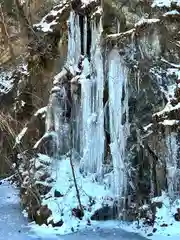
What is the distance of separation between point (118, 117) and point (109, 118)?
0.22 meters

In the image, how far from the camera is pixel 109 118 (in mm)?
9781

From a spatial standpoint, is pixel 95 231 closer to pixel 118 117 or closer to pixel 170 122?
pixel 118 117

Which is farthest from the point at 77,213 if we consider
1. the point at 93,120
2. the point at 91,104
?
the point at 91,104

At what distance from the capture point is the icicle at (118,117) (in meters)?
9.39

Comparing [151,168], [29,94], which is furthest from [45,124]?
[151,168]

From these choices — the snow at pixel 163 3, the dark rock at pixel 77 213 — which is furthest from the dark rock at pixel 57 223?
the snow at pixel 163 3

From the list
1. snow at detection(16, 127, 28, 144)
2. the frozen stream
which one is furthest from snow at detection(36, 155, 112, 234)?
snow at detection(16, 127, 28, 144)

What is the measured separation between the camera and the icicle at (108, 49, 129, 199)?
939 centimetres

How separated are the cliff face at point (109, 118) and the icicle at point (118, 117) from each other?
19 mm

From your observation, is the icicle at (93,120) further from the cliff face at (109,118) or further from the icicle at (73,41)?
the icicle at (73,41)

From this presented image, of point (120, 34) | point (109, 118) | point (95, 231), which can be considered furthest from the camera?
point (120, 34)

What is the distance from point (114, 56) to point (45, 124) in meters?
2.06

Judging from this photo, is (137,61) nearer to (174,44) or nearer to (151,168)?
(174,44)

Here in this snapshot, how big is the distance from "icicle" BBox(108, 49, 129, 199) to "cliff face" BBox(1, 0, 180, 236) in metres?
0.02
